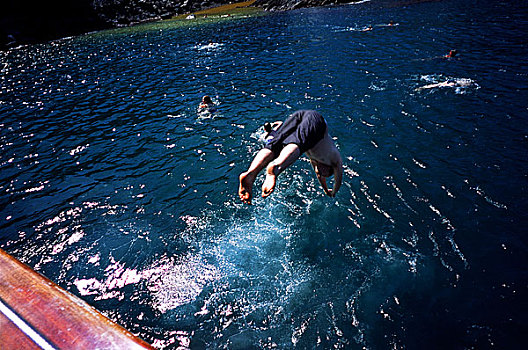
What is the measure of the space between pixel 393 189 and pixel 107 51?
55.6 m

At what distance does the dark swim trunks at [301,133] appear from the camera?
6094 millimetres

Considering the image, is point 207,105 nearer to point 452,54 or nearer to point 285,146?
point 285,146

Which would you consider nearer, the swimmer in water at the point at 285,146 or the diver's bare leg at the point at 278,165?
the diver's bare leg at the point at 278,165

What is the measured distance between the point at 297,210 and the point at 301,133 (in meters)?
5.78

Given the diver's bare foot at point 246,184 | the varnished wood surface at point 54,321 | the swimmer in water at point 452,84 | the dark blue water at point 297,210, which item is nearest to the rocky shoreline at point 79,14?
the dark blue water at point 297,210

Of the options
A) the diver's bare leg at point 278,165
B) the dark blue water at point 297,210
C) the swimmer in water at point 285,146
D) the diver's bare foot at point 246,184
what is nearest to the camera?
the diver's bare leg at point 278,165

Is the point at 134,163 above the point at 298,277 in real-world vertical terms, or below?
above

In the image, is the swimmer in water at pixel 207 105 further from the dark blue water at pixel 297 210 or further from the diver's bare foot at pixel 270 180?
the diver's bare foot at pixel 270 180

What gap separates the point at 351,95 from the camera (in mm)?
20531

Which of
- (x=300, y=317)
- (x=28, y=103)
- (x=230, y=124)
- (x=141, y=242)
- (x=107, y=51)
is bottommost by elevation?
(x=300, y=317)

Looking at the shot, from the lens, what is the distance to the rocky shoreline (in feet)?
218

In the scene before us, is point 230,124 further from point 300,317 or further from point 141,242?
point 300,317

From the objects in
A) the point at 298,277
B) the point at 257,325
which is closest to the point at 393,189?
the point at 298,277

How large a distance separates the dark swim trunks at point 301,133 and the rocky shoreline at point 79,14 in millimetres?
78761
